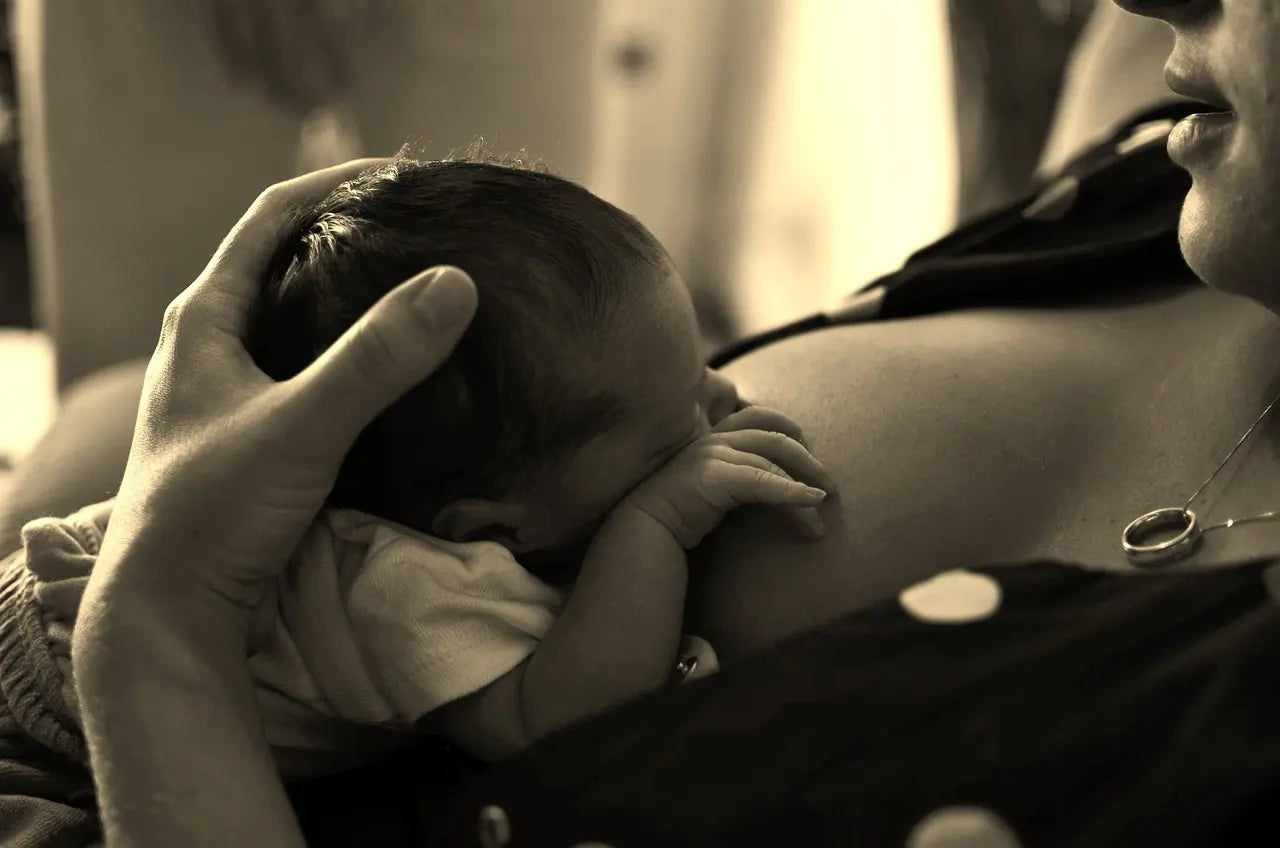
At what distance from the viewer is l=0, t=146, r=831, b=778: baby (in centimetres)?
75

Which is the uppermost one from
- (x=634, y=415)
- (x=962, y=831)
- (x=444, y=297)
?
(x=444, y=297)

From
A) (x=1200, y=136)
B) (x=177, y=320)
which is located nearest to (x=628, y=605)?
(x=177, y=320)

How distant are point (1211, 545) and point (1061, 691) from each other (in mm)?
178

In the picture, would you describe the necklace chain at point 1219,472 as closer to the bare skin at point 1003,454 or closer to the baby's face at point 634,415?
the bare skin at point 1003,454

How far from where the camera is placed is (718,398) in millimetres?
873

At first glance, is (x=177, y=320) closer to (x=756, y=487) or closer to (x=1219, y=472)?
(x=756, y=487)

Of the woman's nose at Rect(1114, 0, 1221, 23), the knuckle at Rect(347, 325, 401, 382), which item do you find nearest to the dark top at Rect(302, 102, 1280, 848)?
the knuckle at Rect(347, 325, 401, 382)

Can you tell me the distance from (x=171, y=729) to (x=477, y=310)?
28cm

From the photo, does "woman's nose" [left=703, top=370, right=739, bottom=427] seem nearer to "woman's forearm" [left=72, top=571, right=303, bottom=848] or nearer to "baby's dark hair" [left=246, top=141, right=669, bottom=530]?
"baby's dark hair" [left=246, top=141, right=669, bottom=530]

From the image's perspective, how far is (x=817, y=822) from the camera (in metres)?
0.58

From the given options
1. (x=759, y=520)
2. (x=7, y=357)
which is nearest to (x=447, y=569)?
(x=759, y=520)

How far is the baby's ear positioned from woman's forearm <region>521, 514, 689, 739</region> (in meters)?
0.07

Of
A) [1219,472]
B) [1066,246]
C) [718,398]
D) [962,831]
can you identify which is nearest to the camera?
[962,831]

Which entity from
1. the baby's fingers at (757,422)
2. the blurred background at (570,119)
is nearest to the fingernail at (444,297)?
the baby's fingers at (757,422)
